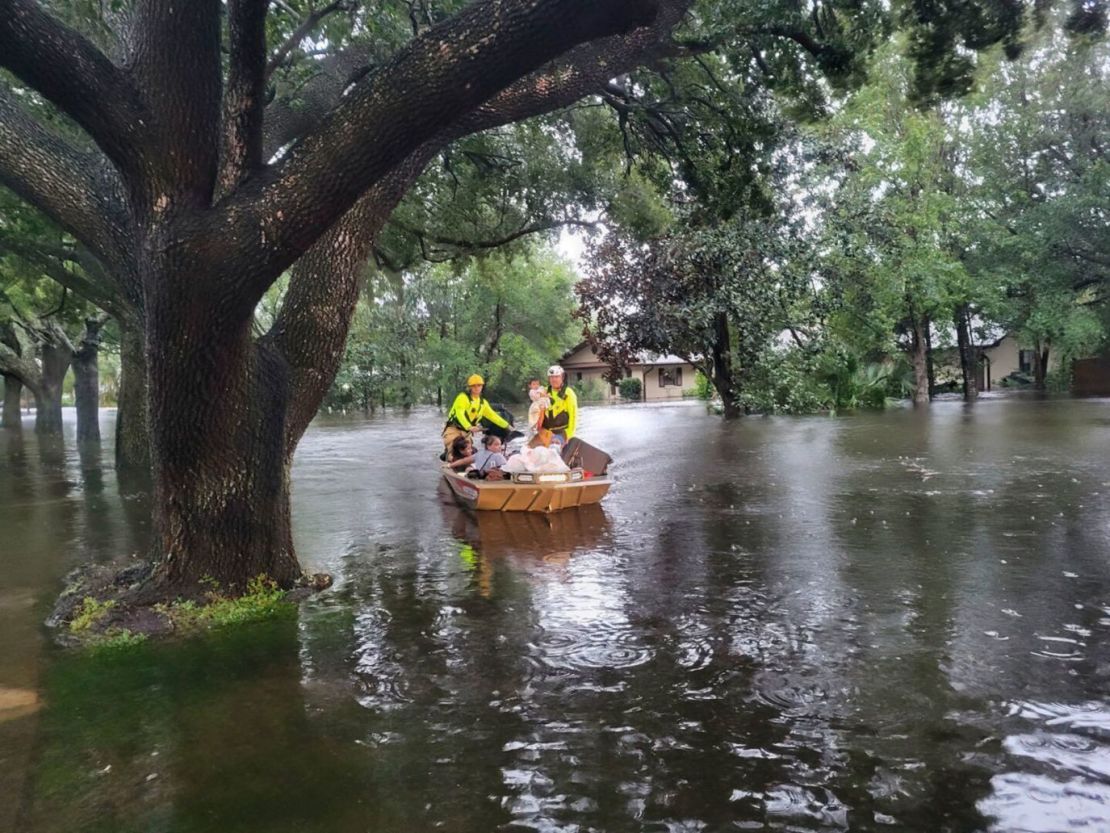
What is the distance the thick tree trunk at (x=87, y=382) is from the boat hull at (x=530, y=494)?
799 inches

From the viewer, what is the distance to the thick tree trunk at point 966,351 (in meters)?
36.9

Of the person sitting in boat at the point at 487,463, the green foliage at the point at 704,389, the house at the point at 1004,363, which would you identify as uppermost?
the house at the point at 1004,363

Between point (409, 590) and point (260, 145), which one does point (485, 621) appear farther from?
point (260, 145)

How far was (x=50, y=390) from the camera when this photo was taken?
102 ft

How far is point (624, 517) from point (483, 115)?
5.66 meters

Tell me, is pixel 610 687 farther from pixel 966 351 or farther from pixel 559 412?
pixel 966 351

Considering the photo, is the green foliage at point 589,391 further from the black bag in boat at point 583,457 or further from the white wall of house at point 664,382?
the black bag in boat at point 583,457

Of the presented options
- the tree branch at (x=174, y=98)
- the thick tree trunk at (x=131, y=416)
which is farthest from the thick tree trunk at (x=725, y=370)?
the tree branch at (x=174, y=98)

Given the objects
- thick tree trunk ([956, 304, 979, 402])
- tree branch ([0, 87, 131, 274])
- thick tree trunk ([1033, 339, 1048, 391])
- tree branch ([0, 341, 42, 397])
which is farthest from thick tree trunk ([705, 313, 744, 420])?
tree branch ([0, 341, 42, 397])

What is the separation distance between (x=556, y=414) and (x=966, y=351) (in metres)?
33.9

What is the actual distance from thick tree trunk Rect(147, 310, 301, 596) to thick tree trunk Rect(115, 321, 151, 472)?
12.2 meters

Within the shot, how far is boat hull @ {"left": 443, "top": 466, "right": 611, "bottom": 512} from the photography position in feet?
34.6

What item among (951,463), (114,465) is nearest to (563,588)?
(951,463)

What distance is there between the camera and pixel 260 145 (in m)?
6.22
